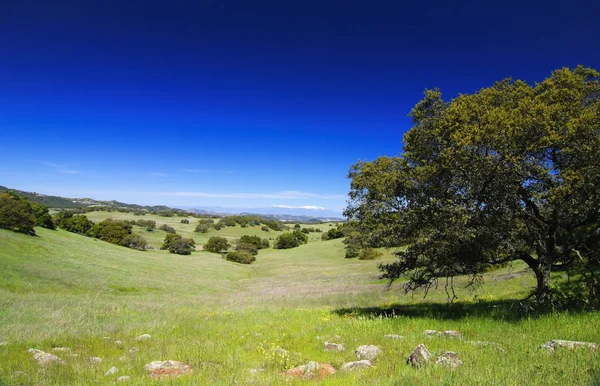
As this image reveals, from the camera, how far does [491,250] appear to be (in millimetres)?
13398

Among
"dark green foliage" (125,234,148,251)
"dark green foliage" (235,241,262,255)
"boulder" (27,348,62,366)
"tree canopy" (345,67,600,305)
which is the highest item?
"tree canopy" (345,67,600,305)

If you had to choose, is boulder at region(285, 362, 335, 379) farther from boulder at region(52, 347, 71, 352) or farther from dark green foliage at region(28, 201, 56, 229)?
dark green foliage at region(28, 201, 56, 229)

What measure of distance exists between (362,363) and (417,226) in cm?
761

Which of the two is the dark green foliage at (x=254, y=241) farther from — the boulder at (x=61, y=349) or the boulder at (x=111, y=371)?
the boulder at (x=111, y=371)

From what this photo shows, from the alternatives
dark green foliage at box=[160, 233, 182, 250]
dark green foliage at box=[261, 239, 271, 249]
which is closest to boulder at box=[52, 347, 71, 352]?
dark green foliage at box=[160, 233, 182, 250]

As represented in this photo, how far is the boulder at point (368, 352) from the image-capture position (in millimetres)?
8730

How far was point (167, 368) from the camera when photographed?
832 centimetres

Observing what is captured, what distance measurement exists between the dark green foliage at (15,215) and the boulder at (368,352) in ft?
172

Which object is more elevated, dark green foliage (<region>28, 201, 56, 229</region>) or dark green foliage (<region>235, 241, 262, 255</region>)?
dark green foliage (<region>28, 201, 56, 229</region>)

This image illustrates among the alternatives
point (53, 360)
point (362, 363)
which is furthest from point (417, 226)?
point (53, 360)

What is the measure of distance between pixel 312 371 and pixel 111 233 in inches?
3149

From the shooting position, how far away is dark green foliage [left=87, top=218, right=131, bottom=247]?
7381 centimetres

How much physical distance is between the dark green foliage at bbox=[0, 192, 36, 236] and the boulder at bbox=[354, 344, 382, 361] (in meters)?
52.5

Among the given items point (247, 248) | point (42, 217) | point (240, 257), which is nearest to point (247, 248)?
point (247, 248)
